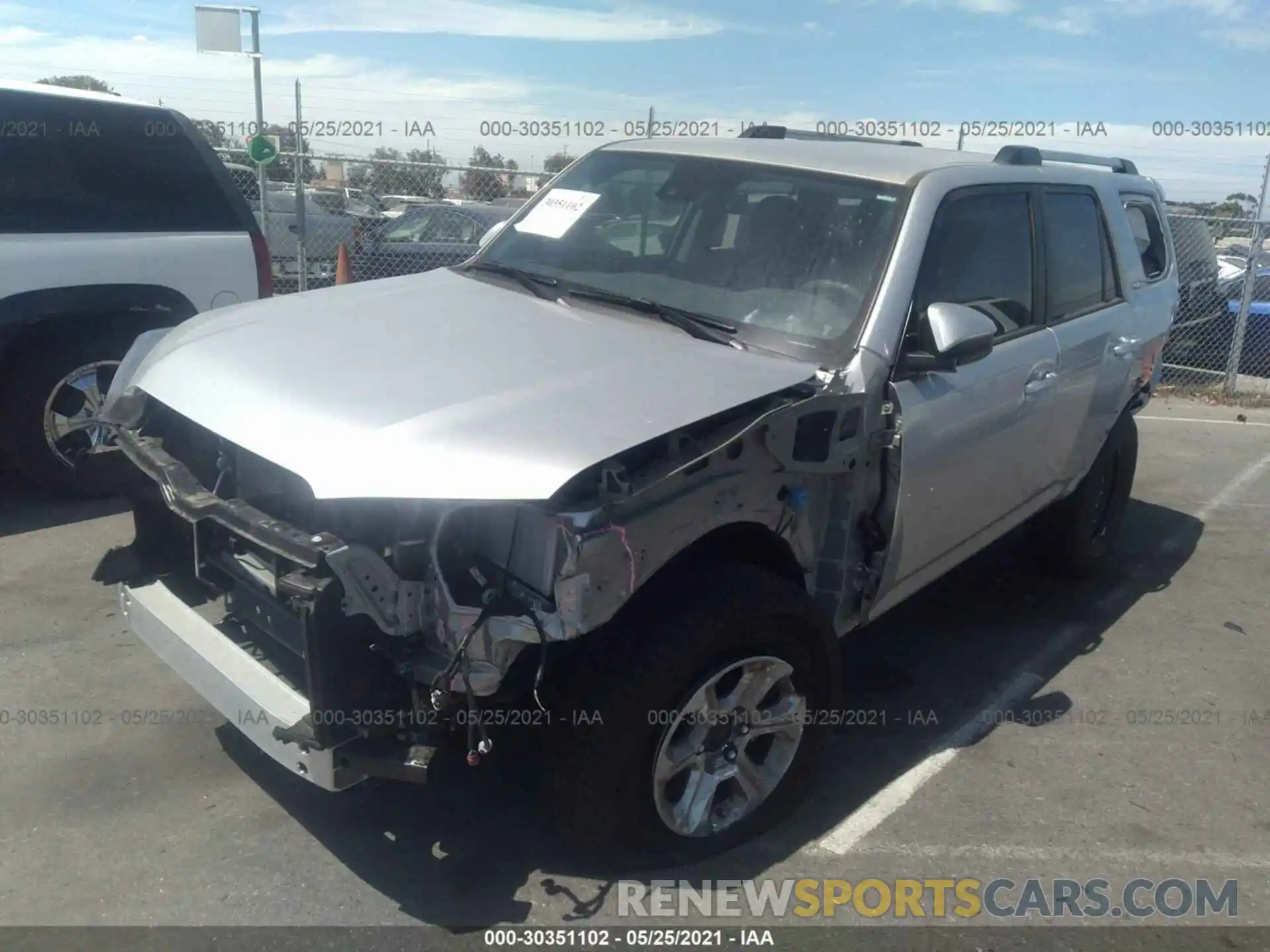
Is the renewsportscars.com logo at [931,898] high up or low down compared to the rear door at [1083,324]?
down

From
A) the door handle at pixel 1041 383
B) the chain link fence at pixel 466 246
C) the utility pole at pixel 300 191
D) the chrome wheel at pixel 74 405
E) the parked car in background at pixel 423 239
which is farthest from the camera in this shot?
the parked car in background at pixel 423 239

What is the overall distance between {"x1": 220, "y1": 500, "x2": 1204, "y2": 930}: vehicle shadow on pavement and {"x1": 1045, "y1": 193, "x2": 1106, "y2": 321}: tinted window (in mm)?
1497

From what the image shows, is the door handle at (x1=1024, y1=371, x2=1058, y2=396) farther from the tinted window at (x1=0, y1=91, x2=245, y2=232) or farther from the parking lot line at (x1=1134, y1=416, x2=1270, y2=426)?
the parking lot line at (x1=1134, y1=416, x2=1270, y2=426)

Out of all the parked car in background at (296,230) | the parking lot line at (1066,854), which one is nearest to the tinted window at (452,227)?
the parked car in background at (296,230)

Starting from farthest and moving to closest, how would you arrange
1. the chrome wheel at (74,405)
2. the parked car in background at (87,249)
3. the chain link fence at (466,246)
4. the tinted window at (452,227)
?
the tinted window at (452,227), the chain link fence at (466,246), the chrome wheel at (74,405), the parked car in background at (87,249)

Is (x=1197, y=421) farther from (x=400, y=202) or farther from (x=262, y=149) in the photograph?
(x=400, y=202)

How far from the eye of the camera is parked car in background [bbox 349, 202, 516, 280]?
1152 cm

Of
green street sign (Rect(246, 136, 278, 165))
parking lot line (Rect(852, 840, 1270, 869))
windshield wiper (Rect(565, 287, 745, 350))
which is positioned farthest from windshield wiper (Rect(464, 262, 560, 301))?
green street sign (Rect(246, 136, 278, 165))

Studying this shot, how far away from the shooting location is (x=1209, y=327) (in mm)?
11414

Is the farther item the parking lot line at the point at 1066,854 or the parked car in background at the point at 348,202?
the parked car in background at the point at 348,202

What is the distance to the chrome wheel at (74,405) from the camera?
5508 mm

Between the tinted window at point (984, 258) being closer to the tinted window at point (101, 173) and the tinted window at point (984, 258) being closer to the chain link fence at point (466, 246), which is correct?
the tinted window at point (101, 173)

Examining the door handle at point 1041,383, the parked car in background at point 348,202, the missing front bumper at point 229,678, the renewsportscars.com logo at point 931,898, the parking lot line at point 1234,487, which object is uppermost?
the parked car in background at point 348,202

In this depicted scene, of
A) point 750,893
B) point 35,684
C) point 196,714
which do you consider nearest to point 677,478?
point 750,893
